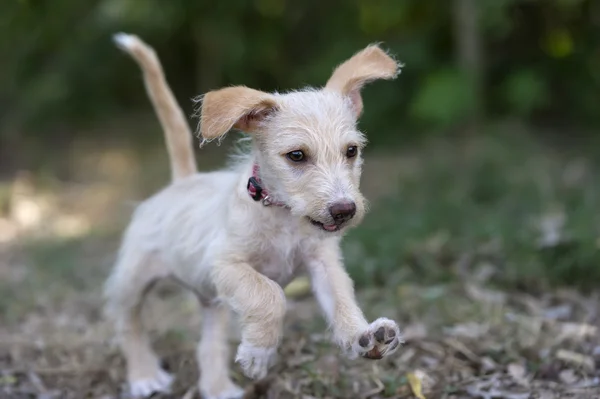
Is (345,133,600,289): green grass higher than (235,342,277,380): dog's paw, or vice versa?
(345,133,600,289): green grass

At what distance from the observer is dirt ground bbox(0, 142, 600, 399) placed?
14.0 ft

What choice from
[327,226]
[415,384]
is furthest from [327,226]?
[415,384]

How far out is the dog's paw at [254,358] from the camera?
11.4ft

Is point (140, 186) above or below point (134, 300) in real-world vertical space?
above

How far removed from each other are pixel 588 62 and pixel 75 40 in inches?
313

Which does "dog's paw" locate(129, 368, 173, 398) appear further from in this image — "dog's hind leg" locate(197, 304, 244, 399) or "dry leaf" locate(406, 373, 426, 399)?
"dry leaf" locate(406, 373, 426, 399)

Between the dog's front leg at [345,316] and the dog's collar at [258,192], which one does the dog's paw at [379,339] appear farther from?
the dog's collar at [258,192]

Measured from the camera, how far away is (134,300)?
4672 millimetres

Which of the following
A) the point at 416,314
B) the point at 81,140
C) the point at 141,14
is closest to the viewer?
the point at 416,314

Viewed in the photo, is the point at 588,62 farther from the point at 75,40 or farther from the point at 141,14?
the point at 75,40

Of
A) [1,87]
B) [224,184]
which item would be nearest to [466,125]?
[224,184]

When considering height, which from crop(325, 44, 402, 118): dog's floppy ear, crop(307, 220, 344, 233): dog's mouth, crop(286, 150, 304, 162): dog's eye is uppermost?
crop(325, 44, 402, 118): dog's floppy ear

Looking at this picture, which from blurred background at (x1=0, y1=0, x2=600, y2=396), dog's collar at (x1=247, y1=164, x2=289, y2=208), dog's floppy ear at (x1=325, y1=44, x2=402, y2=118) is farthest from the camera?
blurred background at (x1=0, y1=0, x2=600, y2=396)

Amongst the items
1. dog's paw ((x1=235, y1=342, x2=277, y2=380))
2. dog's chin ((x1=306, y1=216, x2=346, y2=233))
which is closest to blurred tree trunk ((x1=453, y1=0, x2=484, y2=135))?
dog's chin ((x1=306, y1=216, x2=346, y2=233))
